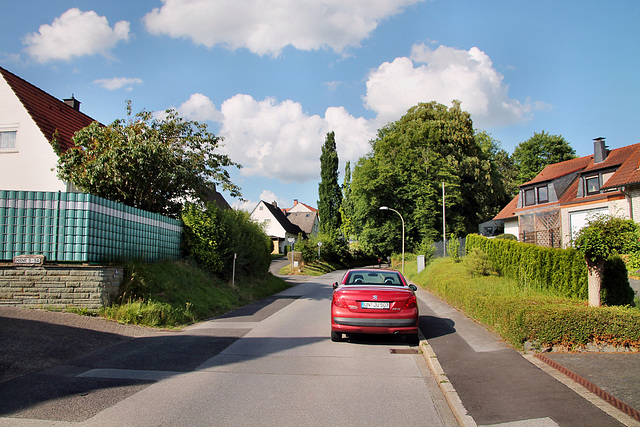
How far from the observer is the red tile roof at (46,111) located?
17859 mm

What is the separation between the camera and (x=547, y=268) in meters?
12.1

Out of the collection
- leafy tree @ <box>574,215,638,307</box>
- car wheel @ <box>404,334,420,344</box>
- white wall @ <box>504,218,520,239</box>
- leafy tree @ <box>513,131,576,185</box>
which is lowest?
car wheel @ <box>404,334,420,344</box>

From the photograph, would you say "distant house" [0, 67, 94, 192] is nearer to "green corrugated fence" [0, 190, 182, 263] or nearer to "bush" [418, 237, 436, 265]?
"green corrugated fence" [0, 190, 182, 263]

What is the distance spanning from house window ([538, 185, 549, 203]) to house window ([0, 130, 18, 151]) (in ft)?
110

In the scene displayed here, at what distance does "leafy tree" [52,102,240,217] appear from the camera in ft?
49.2

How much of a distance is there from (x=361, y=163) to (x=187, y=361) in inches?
1546

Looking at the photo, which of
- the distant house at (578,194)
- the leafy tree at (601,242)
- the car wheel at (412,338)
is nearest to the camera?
the leafy tree at (601,242)

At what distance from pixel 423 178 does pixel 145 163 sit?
30279 millimetres

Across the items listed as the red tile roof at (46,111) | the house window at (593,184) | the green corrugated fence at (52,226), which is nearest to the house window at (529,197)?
the house window at (593,184)

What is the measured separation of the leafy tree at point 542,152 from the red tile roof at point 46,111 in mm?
49549

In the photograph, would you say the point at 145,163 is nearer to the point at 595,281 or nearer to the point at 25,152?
the point at 25,152

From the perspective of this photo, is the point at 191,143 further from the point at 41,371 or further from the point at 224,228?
the point at 41,371

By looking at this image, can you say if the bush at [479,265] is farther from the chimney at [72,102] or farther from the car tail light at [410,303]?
the chimney at [72,102]

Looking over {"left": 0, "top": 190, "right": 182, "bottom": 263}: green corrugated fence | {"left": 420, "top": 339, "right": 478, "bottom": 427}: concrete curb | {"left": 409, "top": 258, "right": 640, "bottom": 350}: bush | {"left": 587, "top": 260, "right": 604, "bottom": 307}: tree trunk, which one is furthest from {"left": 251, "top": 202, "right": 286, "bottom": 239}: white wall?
{"left": 587, "top": 260, "right": 604, "bottom": 307}: tree trunk
